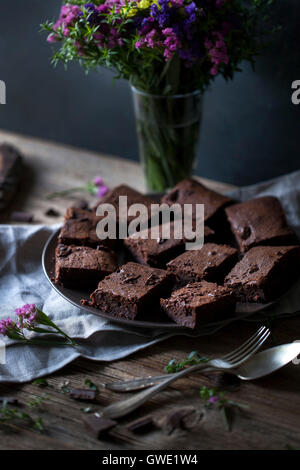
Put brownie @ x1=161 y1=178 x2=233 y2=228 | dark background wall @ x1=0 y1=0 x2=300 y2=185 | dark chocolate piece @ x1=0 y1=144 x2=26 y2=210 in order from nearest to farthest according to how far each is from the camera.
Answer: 1. brownie @ x1=161 y1=178 x2=233 y2=228
2. dark background wall @ x1=0 y1=0 x2=300 y2=185
3. dark chocolate piece @ x1=0 y1=144 x2=26 y2=210

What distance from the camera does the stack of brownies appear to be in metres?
2.31

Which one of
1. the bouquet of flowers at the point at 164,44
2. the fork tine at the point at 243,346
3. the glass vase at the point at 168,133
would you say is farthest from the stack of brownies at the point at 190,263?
the bouquet of flowers at the point at 164,44

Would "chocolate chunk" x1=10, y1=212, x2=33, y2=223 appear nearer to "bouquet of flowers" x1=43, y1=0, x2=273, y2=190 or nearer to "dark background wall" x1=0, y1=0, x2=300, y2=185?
"bouquet of flowers" x1=43, y1=0, x2=273, y2=190

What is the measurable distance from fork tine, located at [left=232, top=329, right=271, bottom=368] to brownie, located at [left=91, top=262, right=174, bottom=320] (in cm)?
44

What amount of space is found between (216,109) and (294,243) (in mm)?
1159

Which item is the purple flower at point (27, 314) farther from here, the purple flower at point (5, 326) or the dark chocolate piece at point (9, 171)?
the dark chocolate piece at point (9, 171)

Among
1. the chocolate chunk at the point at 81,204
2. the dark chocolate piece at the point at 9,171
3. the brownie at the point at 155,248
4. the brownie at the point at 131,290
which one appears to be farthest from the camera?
the dark chocolate piece at the point at 9,171

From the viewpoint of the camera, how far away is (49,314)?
8.13 feet

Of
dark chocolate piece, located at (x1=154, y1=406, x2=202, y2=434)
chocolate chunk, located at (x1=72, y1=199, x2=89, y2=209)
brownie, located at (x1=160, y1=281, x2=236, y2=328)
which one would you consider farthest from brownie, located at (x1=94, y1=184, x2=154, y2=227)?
dark chocolate piece, located at (x1=154, y1=406, x2=202, y2=434)

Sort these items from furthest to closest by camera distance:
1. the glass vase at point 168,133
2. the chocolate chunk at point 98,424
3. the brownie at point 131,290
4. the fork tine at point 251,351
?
the glass vase at point 168,133 < the brownie at point 131,290 < the fork tine at point 251,351 < the chocolate chunk at point 98,424

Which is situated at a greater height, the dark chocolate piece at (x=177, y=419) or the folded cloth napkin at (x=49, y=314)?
the folded cloth napkin at (x=49, y=314)

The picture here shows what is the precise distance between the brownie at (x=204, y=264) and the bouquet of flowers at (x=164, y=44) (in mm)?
814

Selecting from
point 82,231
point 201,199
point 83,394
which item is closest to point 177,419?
point 83,394

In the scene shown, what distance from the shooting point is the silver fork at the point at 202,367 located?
199cm
